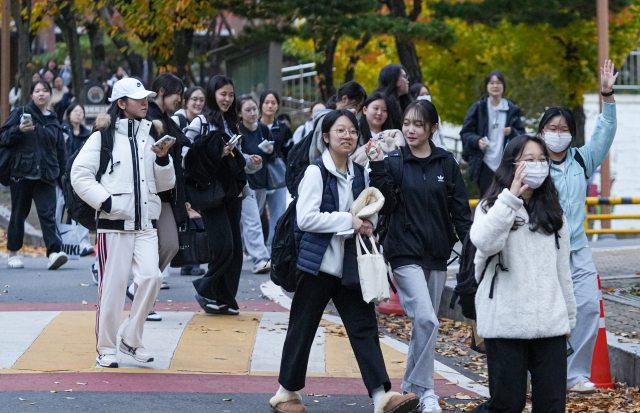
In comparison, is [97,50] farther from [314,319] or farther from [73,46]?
[314,319]

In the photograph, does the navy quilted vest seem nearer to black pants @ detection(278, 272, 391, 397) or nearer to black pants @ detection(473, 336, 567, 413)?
black pants @ detection(278, 272, 391, 397)

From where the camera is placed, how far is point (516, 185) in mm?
4945

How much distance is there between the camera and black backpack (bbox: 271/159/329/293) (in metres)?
5.88

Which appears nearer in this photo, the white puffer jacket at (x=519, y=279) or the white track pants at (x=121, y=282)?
the white puffer jacket at (x=519, y=279)

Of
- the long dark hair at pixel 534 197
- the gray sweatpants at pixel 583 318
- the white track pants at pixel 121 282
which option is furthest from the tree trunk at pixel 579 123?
the long dark hair at pixel 534 197

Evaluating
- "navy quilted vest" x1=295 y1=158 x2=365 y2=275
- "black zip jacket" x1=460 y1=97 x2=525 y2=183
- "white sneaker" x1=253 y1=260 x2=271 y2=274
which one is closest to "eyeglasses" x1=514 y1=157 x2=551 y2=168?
"navy quilted vest" x1=295 y1=158 x2=365 y2=275

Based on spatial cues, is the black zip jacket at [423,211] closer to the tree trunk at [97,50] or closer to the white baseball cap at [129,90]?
the white baseball cap at [129,90]

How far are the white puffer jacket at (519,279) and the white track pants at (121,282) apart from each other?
8.80 feet

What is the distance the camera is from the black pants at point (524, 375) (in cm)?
496

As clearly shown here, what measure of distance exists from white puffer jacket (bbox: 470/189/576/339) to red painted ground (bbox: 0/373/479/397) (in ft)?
5.90

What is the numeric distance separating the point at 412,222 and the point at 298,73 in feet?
95.1

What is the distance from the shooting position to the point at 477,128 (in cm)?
1144

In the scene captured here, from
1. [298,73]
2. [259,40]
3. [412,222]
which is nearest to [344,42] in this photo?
[298,73]

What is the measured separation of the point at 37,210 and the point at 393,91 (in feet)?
19.9
